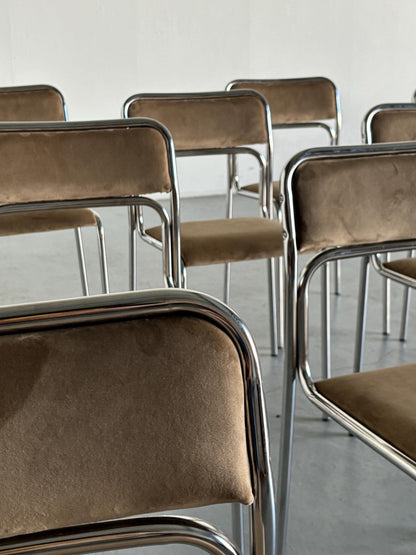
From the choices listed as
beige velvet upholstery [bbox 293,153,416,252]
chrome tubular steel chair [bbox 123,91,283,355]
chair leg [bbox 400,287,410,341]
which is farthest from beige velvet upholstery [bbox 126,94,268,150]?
beige velvet upholstery [bbox 293,153,416,252]

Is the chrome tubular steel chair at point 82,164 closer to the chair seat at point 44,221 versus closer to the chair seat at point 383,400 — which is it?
the chair seat at point 44,221

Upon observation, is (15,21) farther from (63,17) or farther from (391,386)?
(391,386)

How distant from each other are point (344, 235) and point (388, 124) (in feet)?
2.97

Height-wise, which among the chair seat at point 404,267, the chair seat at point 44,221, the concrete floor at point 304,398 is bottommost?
the concrete floor at point 304,398

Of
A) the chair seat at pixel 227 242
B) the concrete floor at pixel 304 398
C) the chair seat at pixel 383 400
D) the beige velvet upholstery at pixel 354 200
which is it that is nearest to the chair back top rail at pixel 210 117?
the chair seat at pixel 227 242

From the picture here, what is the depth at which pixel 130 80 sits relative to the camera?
4.82 metres

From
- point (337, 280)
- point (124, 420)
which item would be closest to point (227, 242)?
point (337, 280)

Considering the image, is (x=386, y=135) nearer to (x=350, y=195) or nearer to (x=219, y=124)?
(x=219, y=124)

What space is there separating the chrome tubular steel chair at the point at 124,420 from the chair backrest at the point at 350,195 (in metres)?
0.70

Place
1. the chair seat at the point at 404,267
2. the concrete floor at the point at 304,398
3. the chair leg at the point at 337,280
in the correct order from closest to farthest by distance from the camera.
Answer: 1. the concrete floor at the point at 304,398
2. the chair seat at the point at 404,267
3. the chair leg at the point at 337,280

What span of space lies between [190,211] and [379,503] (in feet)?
10.5

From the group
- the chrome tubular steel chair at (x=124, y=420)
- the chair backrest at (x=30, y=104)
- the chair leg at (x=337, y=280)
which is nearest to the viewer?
the chrome tubular steel chair at (x=124, y=420)

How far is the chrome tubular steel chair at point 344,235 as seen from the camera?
1.22 meters

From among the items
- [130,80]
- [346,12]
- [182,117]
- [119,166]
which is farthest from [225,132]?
[346,12]
